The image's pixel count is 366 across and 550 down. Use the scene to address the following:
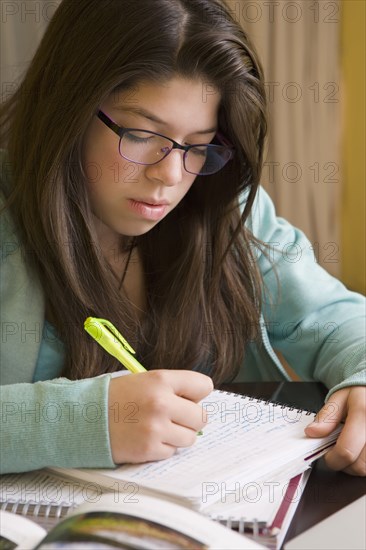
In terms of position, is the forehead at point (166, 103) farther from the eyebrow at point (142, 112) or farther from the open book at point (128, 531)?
the open book at point (128, 531)

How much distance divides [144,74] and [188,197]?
0.32 m

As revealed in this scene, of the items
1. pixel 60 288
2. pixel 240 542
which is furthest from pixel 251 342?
pixel 240 542

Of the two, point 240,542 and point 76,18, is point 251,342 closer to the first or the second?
point 76,18

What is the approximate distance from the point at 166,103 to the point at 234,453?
511 millimetres

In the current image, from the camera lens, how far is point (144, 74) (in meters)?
1.08

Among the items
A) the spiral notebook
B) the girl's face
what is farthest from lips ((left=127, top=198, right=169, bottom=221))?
the spiral notebook

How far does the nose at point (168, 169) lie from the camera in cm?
112

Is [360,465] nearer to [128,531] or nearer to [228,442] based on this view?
[228,442]

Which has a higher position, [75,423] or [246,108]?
[246,108]

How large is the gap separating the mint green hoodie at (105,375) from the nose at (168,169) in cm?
25

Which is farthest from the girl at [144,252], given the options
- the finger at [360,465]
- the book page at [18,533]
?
the book page at [18,533]

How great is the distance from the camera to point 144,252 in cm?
139

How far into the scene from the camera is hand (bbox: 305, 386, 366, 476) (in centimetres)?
88

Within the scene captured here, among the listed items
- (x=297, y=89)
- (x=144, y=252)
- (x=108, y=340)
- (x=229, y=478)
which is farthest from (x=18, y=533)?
(x=297, y=89)
